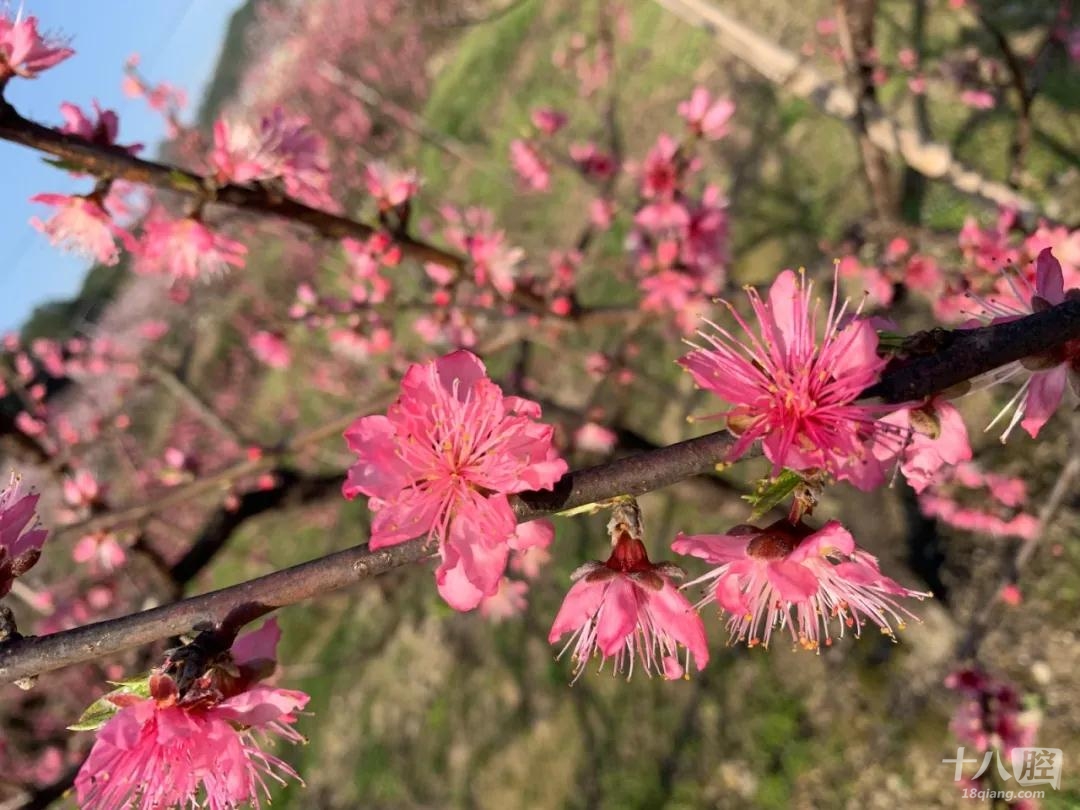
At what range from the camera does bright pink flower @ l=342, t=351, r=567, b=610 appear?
1.02 m

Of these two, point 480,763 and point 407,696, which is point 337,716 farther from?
point 480,763

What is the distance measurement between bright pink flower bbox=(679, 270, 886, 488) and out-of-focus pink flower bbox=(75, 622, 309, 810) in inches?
29.1

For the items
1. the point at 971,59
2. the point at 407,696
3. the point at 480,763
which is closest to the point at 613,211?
the point at 971,59

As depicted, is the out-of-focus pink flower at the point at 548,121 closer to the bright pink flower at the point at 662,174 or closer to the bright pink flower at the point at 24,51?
the bright pink flower at the point at 662,174

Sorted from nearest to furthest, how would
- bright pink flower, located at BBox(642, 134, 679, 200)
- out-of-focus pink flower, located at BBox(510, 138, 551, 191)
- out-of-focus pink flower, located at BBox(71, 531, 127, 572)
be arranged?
out-of-focus pink flower, located at BBox(71, 531, 127, 572) < bright pink flower, located at BBox(642, 134, 679, 200) < out-of-focus pink flower, located at BBox(510, 138, 551, 191)

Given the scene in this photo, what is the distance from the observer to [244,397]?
1177cm

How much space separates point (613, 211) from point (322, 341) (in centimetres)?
688

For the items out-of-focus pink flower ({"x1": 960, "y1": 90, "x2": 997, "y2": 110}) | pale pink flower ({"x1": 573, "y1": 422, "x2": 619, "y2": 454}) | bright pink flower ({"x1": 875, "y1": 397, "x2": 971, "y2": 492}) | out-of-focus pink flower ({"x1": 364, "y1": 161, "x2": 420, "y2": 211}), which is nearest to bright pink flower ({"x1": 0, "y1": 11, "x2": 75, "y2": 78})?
out-of-focus pink flower ({"x1": 364, "y1": 161, "x2": 420, "y2": 211})

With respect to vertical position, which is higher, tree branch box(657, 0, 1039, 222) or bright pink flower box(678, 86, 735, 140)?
tree branch box(657, 0, 1039, 222)

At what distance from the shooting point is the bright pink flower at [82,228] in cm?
170

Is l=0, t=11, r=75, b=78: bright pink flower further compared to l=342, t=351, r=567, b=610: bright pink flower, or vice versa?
l=0, t=11, r=75, b=78: bright pink flower

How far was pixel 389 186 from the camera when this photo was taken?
2.29 metres

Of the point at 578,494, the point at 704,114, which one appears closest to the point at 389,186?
the point at 704,114

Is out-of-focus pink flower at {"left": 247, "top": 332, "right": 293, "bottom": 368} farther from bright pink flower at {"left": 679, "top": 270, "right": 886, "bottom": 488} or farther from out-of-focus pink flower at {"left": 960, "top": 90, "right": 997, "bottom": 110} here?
out-of-focus pink flower at {"left": 960, "top": 90, "right": 997, "bottom": 110}
